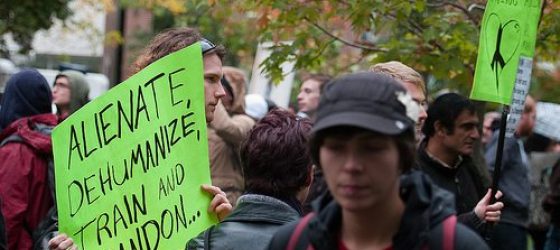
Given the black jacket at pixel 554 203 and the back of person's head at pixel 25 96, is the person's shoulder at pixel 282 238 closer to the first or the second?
the back of person's head at pixel 25 96

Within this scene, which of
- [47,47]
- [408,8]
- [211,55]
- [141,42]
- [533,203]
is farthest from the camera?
[47,47]

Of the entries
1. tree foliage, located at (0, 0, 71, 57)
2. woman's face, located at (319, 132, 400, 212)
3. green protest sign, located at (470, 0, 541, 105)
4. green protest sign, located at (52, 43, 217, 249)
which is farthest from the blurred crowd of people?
tree foliage, located at (0, 0, 71, 57)

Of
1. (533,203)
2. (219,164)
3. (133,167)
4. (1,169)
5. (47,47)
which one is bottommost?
(47,47)

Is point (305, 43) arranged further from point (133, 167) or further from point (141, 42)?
point (141, 42)

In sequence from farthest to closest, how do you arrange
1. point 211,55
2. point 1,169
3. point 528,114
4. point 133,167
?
point 528,114 < point 1,169 < point 211,55 < point 133,167

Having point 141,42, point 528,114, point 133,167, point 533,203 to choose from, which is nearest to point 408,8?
point 133,167

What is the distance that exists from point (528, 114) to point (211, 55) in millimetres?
7043

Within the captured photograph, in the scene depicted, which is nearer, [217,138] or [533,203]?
[217,138]

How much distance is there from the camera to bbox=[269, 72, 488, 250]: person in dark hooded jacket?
293 cm

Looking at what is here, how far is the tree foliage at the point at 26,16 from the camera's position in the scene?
1838 centimetres

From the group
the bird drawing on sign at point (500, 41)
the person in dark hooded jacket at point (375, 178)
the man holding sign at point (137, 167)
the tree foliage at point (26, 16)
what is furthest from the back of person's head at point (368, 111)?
the tree foliage at point (26, 16)

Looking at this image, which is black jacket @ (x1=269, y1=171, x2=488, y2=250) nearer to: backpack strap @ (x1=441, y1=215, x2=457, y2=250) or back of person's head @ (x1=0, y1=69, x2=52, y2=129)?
backpack strap @ (x1=441, y1=215, x2=457, y2=250)

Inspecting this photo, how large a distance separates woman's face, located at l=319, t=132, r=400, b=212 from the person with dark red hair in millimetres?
1171

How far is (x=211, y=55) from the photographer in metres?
5.12
